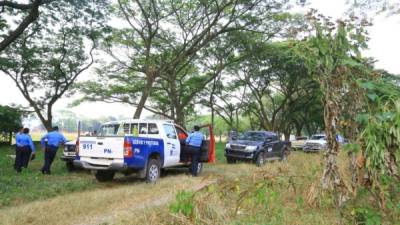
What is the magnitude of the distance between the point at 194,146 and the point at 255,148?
546 centimetres

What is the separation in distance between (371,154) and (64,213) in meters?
5.56

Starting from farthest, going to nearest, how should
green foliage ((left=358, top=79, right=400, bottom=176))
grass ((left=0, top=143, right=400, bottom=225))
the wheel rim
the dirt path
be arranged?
the wheel rim, the dirt path, grass ((left=0, top=143, right=400, bottom=225)), green foliage ((left=358, top=79, right=400, bottom=176))

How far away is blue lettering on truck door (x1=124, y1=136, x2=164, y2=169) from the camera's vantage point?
10.5m

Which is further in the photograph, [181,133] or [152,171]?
[181,133]

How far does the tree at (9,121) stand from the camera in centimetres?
2709

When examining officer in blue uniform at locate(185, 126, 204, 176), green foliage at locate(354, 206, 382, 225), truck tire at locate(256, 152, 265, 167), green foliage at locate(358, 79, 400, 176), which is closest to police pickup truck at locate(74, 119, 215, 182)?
officer in blue uniform at locate(185, 126, 204, 176)

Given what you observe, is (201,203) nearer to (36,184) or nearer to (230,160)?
(36,184)

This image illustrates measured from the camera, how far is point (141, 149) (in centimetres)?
1081

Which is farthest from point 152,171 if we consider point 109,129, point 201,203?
point 201,203

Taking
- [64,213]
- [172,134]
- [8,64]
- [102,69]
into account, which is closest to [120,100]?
[102,69]

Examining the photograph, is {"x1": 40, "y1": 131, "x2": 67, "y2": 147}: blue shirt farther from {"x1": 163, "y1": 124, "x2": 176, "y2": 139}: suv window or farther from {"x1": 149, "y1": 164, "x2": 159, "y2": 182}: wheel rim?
{"x1": 149, "y1": 164, "x2": 159, "y2": 182}: wheel rim

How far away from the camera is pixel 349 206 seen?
4832 millimetres

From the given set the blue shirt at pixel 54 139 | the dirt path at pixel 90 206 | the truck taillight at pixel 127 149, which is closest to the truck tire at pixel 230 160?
the blue shirt at pixel 54 139

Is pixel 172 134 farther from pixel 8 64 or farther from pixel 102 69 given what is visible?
pixel 102 69
